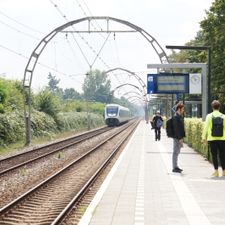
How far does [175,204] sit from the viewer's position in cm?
1005

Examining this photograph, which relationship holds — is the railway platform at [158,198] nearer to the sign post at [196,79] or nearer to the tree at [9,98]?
the sign post at [196,79]

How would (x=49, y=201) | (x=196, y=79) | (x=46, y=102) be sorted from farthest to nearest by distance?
(x=46, y=102)
(x=196, y=79)
(x=49, y=201)

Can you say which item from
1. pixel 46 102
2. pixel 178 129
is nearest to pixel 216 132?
pixel 178 129

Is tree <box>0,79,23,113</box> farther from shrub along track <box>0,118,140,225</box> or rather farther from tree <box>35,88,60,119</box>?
shrub along track <box>0,118,140,225</box>

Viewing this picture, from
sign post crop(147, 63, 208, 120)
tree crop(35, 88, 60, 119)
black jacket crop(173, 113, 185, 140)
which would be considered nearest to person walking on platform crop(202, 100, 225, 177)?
black jacket crop(173, 113, 185, 140)

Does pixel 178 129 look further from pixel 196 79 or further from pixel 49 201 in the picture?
pixel 196 79

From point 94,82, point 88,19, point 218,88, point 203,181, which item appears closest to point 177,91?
point 88,19

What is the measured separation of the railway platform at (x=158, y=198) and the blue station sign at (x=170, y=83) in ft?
39.4

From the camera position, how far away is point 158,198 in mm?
10828

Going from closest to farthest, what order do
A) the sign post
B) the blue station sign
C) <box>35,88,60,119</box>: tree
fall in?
the sign post → the blue station sign → <box>35,88,60,119</box>: tree

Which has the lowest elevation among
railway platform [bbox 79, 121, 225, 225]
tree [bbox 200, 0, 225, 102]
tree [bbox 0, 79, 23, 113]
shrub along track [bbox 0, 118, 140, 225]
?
shrub along track [bbox 0, 118, 140, 225]

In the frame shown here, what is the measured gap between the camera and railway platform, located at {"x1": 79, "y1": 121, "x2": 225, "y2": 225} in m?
8.66

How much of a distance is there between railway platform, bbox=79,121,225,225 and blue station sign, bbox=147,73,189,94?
39.4 ft

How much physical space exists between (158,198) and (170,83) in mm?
18515
